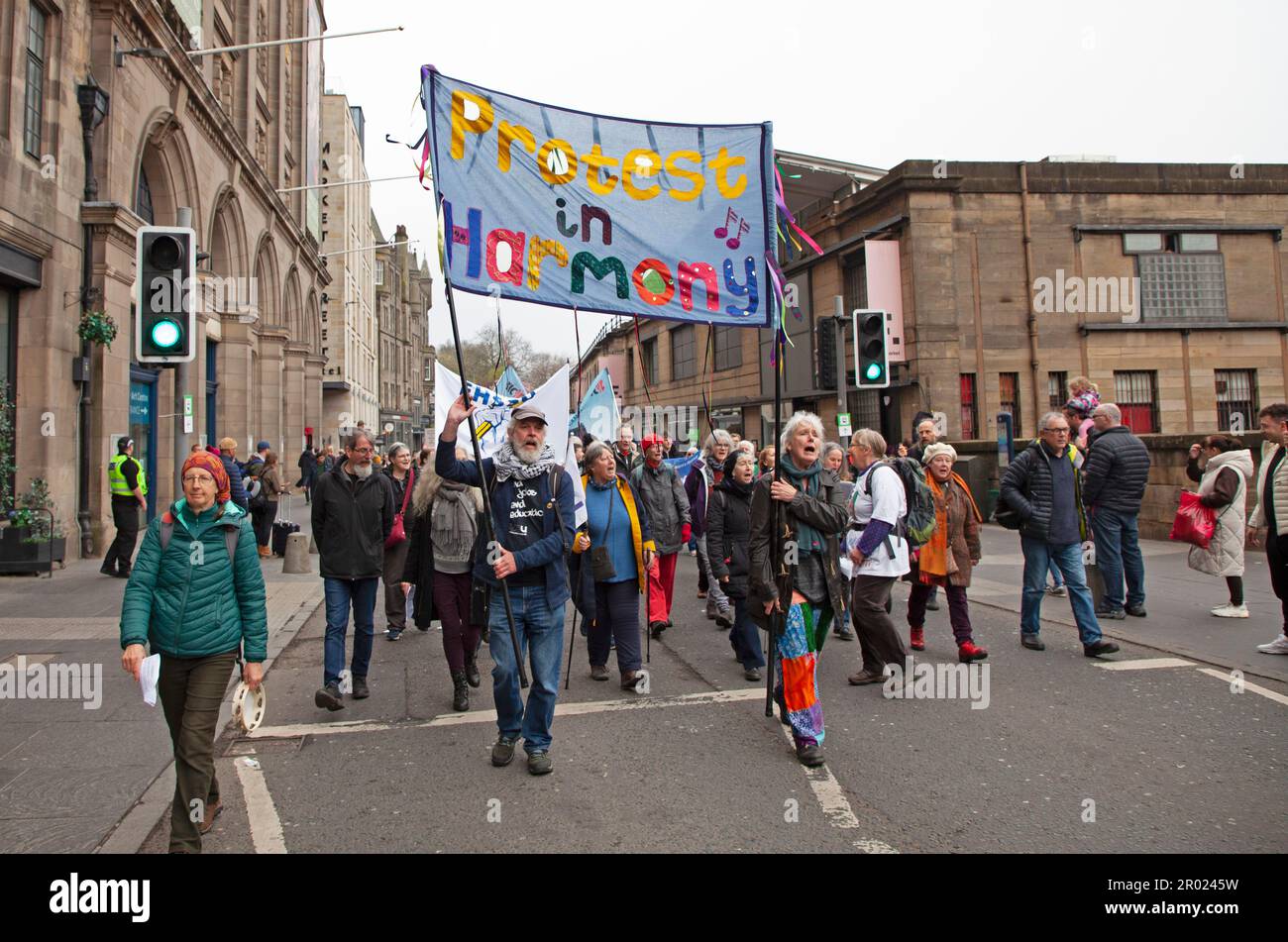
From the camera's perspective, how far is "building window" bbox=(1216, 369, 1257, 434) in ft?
78.4

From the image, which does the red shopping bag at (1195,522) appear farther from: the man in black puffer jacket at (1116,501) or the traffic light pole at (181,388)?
the traffic light pole at (181,388)

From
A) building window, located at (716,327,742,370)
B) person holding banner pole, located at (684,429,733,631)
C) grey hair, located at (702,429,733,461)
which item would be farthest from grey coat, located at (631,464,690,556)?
building window, located at (716,327,742,370)

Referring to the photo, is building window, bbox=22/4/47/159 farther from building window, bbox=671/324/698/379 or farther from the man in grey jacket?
building window, bbox=671/324/698/379

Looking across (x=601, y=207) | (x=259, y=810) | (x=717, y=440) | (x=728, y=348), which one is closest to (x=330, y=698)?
(x=259, y=810)

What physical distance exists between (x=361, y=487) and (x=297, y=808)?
2.63m

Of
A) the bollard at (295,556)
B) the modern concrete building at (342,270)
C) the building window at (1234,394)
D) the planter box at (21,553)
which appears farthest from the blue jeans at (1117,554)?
the modern concrete building at (342,270)

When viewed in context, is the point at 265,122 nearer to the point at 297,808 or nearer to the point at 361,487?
the point at 361,487

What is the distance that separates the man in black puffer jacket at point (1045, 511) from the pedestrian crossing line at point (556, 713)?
2.77 metres

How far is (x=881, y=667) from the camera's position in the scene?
6.31m

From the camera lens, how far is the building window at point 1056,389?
75.3ft

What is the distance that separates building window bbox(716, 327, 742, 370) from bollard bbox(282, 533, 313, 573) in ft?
74.1

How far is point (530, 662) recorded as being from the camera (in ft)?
15.0

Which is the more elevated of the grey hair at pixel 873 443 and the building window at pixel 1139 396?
the building window at pixel 1139 396

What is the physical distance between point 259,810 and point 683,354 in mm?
36459
